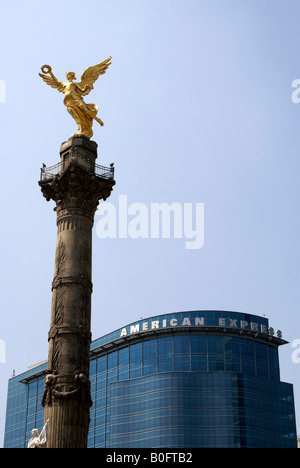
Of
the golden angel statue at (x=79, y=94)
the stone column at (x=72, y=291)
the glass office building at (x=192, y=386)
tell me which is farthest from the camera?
the glass office building at (x=192, y=386)

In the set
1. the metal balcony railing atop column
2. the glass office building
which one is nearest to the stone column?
the metal balcony railing atop column

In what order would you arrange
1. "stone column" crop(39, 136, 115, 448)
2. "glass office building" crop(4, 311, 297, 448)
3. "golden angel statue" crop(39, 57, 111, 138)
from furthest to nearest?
"glass office building" crop(4, 311, 297, 448) → "golden angel statue" crop(39, 57, 111, 138) → "stone column" crop(39, 136, 115, 448)

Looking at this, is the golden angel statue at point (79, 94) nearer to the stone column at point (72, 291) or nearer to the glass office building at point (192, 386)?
the stone column at point (72, 291)

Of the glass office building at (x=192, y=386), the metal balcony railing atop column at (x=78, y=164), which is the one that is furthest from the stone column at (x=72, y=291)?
the glass office building at (x=192, y=386)

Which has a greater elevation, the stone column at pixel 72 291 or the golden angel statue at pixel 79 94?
the golden angel statue at pixel 79 94

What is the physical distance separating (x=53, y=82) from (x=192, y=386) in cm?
7394

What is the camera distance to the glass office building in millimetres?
108562

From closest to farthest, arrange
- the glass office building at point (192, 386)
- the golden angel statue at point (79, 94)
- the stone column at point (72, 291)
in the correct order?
the stone column at point (72, 291)
the golden angel statue at point (79, 94)
the glass office building at point (192, 386)

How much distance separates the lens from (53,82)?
46.3 m

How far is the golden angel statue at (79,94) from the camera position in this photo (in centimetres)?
4516

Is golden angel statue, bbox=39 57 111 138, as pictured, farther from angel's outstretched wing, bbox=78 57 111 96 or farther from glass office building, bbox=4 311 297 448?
glass office building, bbox=4 311 297 448
